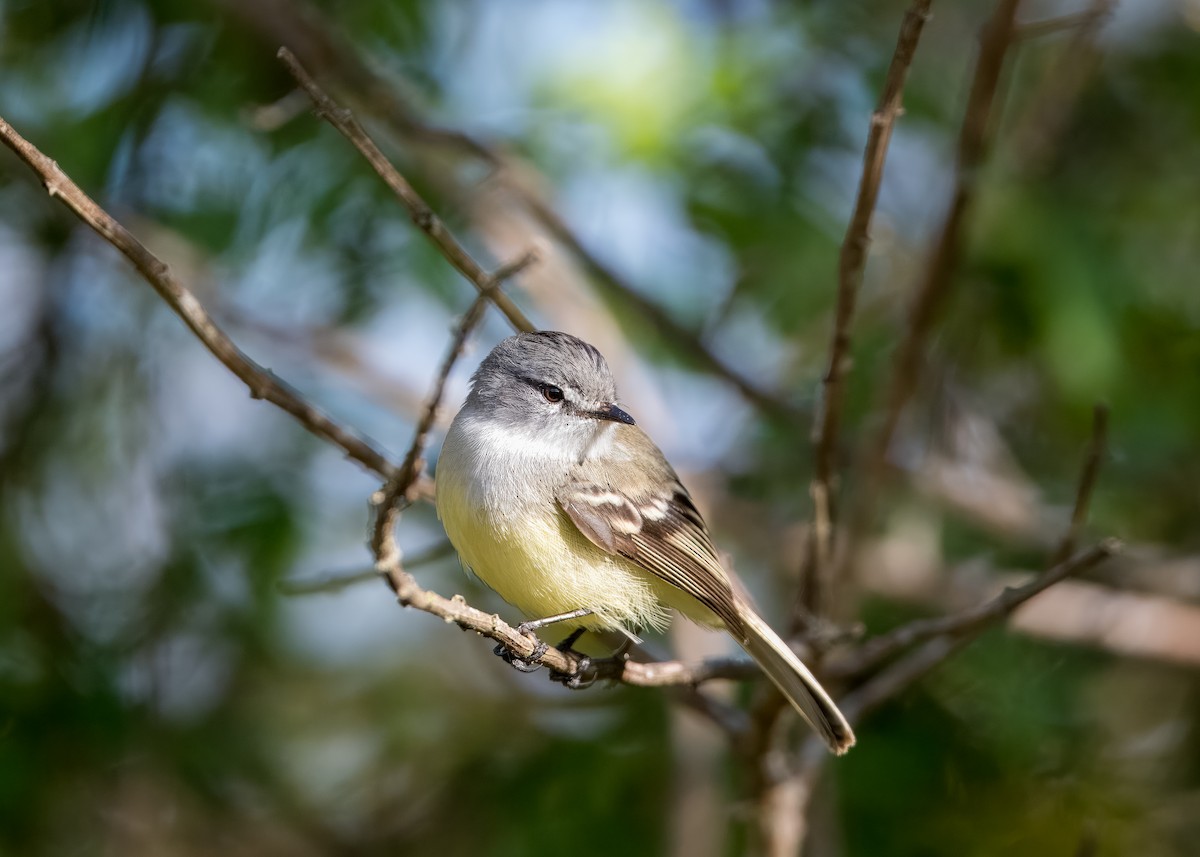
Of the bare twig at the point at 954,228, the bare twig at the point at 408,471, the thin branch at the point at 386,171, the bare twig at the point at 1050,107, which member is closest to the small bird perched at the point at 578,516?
the thin branch at the point at 386,171

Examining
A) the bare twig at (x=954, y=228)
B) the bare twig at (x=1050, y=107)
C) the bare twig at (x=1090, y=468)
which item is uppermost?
the bare twig at (x=1050, y=107)

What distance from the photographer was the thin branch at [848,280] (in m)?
2.68

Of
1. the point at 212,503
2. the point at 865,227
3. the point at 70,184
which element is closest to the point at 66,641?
the point at 212,503

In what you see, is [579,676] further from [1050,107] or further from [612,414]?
[1050,107]

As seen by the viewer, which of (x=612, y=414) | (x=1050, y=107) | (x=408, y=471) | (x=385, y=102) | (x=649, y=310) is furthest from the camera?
(x=1050, y=107)

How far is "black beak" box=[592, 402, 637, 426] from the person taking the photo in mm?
3692

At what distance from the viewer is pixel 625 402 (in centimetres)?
538

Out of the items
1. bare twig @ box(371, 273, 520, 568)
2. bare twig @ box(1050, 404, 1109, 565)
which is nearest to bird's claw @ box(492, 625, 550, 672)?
bare twig @ box(371, 273, 520, 568)

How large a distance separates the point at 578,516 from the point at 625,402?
193cm

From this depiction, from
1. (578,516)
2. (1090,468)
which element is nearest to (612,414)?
(578,516)

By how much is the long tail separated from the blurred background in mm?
1286

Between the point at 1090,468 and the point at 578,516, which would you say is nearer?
the point at 1090,468

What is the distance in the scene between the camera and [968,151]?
3801mm

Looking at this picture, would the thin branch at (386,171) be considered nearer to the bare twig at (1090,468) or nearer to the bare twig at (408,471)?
the bare twig at (408,471)
